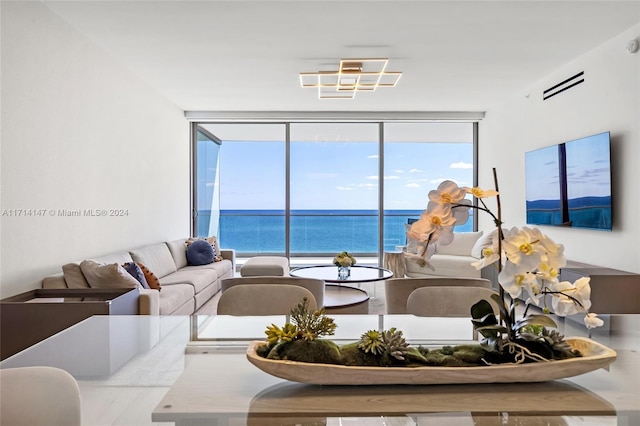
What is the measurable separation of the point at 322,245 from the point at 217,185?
2.36 metres

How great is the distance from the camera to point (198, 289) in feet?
16.0

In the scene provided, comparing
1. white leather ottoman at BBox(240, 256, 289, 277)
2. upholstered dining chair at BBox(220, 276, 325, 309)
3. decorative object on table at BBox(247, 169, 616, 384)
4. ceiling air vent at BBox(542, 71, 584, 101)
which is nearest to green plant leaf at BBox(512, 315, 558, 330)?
decorative object on table at BBox(247, 169, 616, 384)

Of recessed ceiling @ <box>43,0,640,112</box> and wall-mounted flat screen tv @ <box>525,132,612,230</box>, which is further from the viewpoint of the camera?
wall-mounted flat screen tv @ <box>525,132,612,230</box>

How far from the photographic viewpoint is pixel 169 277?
5121mm

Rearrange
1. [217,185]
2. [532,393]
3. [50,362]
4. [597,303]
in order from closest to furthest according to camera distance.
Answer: [532,393] < [50,362] < [597,303] < [217,185]

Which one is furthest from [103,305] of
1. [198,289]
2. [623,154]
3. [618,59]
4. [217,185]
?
[217,185]

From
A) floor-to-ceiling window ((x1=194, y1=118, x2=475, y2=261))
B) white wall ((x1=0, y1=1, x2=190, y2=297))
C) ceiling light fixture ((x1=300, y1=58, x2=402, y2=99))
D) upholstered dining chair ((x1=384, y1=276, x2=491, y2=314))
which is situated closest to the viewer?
upholstered dining chair ((x1=384, y1=276, x2=491, y2=314))

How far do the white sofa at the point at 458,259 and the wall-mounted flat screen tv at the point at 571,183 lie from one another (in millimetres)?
785

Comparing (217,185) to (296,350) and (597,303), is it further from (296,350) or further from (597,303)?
(296,350)

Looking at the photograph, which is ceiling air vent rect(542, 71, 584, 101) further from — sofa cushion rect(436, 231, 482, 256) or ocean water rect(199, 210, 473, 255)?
ocean water rect(199, 210, 473, 255)

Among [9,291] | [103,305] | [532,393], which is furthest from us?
[9,291]

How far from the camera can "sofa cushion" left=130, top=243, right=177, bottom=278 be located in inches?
187

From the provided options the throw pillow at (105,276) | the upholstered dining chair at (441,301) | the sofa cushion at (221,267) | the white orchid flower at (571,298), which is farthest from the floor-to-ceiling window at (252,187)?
the white orchid flower at (571,298)

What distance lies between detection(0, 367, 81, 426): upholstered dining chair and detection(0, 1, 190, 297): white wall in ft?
7.93
